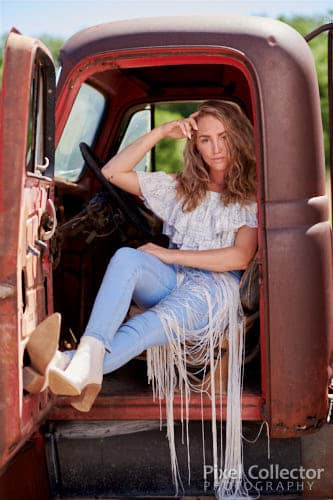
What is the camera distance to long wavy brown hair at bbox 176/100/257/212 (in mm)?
3080

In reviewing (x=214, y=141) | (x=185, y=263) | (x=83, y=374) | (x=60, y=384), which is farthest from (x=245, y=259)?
(x=60, y=384)

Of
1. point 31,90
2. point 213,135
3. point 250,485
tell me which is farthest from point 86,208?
point 250,485

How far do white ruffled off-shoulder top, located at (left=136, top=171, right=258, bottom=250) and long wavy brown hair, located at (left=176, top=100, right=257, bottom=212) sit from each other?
0.03 metres

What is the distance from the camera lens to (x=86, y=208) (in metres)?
3.56

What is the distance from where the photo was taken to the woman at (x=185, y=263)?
2742 millimetres

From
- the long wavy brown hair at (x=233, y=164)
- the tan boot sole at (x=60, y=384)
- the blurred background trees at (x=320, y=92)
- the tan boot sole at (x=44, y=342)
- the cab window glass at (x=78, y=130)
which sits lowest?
the tan boot sole at (x=60, y=384)

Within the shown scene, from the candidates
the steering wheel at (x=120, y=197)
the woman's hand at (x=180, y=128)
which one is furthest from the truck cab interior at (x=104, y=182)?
the woman's hand at (x=180, y=128)

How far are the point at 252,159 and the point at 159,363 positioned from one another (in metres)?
0.91

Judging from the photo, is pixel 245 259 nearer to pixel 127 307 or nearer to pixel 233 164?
pixel 233 164

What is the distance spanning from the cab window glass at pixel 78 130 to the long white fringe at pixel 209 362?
3.65 ft

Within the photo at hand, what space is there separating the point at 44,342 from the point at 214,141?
1223 millimetres

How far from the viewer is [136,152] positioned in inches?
125

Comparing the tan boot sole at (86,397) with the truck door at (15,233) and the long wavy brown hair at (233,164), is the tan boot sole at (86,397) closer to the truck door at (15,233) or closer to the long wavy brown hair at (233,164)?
the truck door at (15,233)

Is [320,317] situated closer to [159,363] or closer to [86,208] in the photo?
[159,363]
